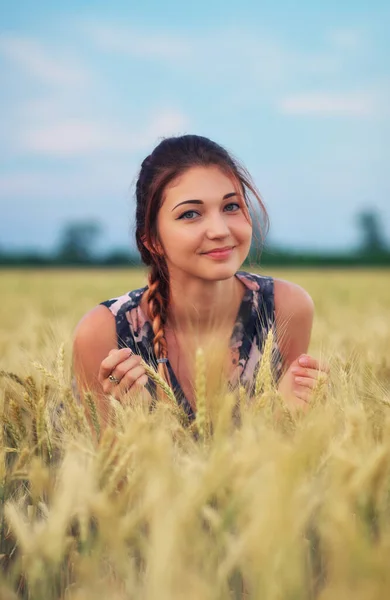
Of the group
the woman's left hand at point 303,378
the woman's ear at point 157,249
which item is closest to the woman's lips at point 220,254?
the woman's ear at point 157,249

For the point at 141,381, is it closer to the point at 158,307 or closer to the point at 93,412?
the point at 93,412

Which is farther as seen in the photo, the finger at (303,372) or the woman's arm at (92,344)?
the woman's arm at (92,344)

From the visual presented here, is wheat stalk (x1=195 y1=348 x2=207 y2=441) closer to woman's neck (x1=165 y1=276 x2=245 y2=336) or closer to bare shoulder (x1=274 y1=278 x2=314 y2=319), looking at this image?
woman's neck (x1=165 y1=276 x2=245 y2=336)

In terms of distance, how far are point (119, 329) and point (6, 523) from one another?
0.99 metres

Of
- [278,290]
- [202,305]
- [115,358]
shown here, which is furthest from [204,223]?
[278,290]

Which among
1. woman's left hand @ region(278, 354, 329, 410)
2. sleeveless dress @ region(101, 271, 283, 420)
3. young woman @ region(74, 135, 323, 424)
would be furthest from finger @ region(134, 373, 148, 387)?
sleeveless dress @ region(101, 271, 283, 420)

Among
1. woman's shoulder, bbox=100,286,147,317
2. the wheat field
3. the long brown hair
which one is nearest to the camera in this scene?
the wheat field

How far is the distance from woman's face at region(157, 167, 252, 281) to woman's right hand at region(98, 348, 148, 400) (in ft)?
1.21

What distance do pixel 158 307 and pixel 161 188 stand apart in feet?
1.26

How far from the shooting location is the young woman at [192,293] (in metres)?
1.82

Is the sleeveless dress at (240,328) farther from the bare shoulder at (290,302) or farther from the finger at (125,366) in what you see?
the finger at (125,366)

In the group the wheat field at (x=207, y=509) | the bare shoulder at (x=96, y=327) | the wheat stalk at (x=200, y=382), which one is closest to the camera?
the wheat field at (x=207, y=509)

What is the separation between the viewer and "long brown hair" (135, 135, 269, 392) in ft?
6.43

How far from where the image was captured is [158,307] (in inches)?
82.7
